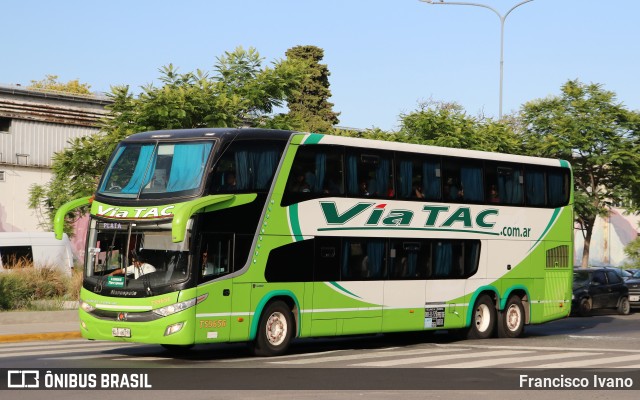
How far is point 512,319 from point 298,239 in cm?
778

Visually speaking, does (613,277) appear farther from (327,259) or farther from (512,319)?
(327,259)

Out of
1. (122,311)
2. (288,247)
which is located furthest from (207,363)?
(288,247)

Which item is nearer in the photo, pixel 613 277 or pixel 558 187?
pixel 558 187

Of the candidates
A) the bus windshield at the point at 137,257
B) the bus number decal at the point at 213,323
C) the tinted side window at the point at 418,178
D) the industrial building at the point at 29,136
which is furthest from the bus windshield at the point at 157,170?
the industrial building at the point at 29,136

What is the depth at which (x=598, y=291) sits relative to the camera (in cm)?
3581

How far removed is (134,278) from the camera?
18.1 m

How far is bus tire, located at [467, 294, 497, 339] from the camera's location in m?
24.6

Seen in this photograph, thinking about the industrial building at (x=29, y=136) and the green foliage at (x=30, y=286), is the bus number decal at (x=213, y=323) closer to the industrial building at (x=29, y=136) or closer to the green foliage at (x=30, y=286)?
the green foliage at (x=30, y=286)

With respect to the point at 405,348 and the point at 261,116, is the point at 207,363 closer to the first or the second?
the point at 405,348

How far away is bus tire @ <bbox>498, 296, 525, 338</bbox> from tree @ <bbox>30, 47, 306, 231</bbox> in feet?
35.5

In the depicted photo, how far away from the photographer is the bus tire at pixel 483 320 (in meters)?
24.6

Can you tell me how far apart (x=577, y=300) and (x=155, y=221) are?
2062 cm

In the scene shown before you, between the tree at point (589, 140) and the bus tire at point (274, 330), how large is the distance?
2374 cm

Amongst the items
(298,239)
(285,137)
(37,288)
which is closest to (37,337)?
(298,239)
